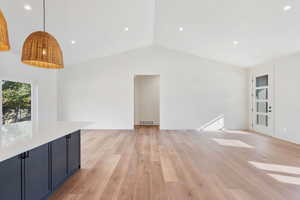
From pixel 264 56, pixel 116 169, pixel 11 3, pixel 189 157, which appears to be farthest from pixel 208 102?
pixel 11 3

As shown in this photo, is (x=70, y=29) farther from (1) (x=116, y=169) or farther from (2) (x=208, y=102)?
(2) (x=208, y=102)

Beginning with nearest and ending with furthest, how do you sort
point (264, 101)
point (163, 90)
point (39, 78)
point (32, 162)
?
point (32, 162), point (39, 78), point (264, 101), point (163, 90)

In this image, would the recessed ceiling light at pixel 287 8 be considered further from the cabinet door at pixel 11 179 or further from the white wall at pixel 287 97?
the cabinet door at pixel 11 179

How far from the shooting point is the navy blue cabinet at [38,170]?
4.70ft

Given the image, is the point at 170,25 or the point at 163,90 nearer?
the point at 170,25

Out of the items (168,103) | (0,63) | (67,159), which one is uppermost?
(0,63)

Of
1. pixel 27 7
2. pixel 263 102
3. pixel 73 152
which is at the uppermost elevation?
pixel 27 7

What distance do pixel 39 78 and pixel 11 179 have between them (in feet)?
16.1

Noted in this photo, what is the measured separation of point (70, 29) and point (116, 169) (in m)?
Answer: 3.53

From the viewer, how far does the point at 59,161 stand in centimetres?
228

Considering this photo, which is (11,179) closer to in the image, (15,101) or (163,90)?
(15,101)

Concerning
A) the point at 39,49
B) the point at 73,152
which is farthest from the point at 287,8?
the point at 73,152

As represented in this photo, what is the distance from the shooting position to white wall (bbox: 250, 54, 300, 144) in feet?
15.1

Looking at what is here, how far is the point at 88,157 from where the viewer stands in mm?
3559
